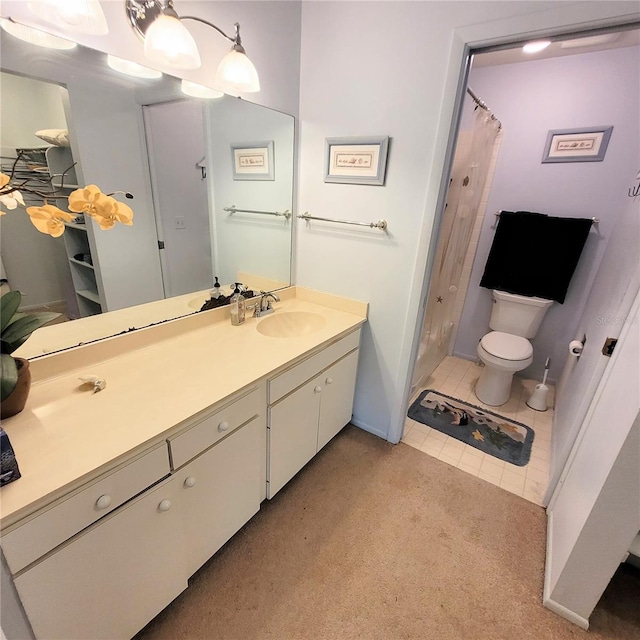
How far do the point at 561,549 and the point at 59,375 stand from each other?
201cm

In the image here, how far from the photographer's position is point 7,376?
31.8 inches

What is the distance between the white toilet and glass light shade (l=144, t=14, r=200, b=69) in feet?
7.96

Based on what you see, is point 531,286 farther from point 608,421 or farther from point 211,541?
point 211,541

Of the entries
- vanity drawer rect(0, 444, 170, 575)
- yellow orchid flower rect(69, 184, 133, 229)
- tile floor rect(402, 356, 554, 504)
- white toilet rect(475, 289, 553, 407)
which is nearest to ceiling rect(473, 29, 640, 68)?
white toilet rect(475, 289, 553, 407)

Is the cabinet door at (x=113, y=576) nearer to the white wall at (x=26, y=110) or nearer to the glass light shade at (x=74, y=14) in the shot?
the white wall at (x=26, y=110)

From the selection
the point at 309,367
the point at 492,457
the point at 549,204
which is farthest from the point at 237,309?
the point at 549,204

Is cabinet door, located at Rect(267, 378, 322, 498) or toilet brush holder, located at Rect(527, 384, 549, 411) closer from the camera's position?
cabinet door, located at Rect(267, 378, 322, 498)

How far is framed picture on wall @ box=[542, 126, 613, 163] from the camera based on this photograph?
222 cm

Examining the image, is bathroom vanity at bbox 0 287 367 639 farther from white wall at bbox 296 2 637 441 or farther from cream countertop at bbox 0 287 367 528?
white wall at bbox 296 2 637 441

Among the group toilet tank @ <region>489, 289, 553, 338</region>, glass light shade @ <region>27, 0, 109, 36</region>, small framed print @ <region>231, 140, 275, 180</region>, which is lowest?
toilet tank @ <region>489, 289, 553, 338</region>

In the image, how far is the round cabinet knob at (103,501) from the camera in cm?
79

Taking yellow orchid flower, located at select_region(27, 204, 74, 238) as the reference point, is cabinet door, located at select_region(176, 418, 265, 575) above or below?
below

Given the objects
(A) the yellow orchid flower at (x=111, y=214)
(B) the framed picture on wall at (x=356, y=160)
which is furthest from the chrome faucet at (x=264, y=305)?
(A) the yellow orchid flower at (x=111, y=214)

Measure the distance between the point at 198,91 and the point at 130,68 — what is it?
28 cm
